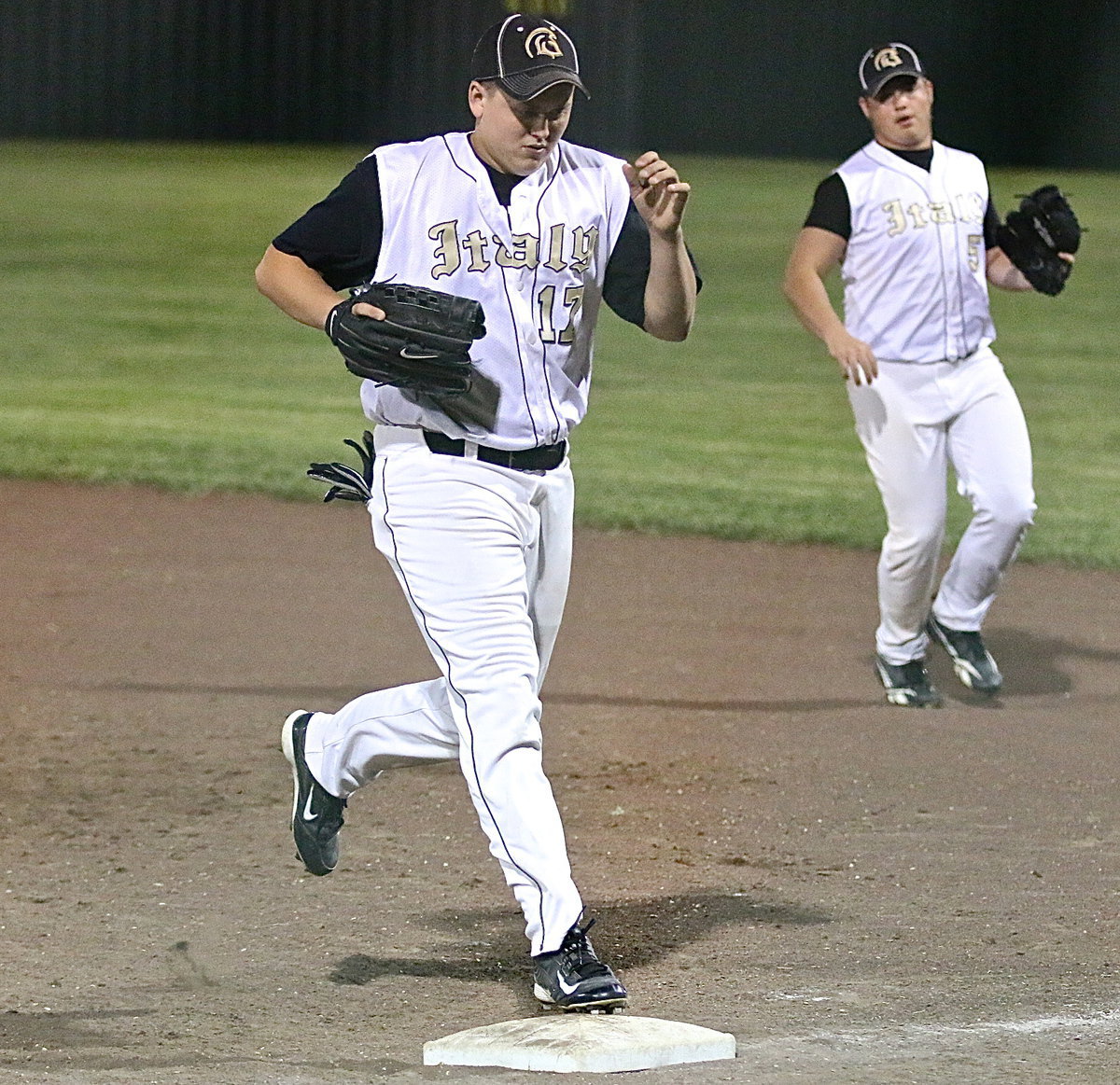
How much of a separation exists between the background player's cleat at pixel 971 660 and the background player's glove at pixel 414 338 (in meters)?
3.08

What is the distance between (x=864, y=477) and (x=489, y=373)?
7.18 meters

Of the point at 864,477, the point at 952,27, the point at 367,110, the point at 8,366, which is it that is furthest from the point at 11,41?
the point at 864,477

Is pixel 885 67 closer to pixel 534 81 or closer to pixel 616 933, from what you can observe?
pixel 534 81

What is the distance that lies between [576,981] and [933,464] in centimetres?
304

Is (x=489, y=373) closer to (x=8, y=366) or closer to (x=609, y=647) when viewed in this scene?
(x=609, y=647)

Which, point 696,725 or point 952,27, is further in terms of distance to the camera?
point 952,27

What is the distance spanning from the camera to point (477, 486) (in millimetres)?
3795

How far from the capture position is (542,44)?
3.76 meters

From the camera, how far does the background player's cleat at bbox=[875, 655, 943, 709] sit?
6.20 meters

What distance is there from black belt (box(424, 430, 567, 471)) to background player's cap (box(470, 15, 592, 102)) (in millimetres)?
665

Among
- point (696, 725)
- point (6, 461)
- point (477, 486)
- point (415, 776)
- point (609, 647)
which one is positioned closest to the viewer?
point (477, 486)

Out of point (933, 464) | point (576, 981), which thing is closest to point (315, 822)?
point (576, 981)

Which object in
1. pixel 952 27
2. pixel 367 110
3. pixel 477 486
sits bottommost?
pixel 367 110

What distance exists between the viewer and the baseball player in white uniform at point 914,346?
6.09m
